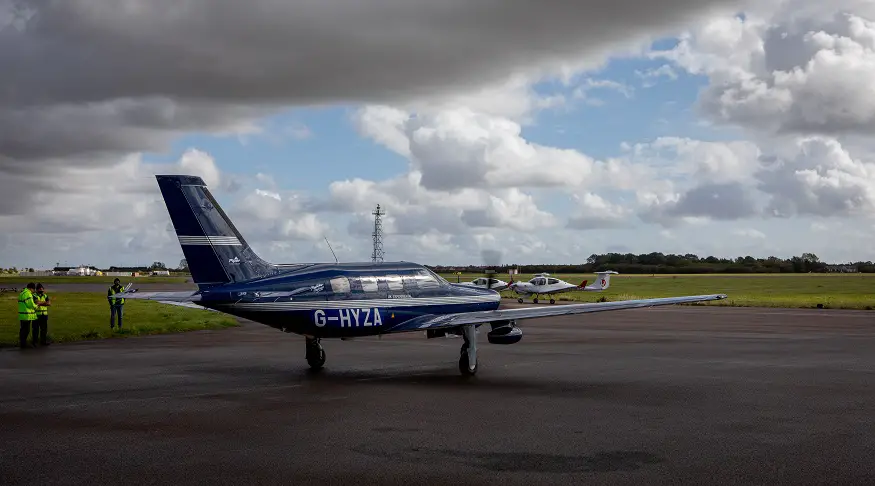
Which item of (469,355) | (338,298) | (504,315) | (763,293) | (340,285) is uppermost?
(340,285)

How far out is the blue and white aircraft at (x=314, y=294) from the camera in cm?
1792

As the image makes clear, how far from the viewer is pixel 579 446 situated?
10.5 meters

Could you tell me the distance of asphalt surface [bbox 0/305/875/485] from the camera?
9.27m

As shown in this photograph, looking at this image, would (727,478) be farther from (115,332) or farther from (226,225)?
(115,332)

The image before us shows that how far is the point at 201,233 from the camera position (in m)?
18.9

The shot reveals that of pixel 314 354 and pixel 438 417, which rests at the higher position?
pixel 314 354

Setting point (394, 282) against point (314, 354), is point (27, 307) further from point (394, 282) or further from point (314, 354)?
point (394, 282)

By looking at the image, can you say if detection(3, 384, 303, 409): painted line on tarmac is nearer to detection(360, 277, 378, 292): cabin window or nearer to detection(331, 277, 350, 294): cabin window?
detection(331, 277, 350, 294): cabin window

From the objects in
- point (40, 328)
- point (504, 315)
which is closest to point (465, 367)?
point (504, 315)

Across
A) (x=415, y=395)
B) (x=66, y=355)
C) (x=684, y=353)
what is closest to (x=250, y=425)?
(x=415, y=395)

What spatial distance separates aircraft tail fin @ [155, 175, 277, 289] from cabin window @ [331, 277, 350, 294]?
2.37 m

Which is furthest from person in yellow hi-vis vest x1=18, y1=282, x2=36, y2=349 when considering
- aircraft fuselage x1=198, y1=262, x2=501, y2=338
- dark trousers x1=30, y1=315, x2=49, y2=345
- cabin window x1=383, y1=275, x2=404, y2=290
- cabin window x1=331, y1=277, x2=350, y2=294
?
cabin window x1=383, y1=275, x2=404, y2=290

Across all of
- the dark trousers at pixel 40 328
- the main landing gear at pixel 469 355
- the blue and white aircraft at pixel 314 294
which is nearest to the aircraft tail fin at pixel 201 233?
the blue and white aircraft at pixel 314 294

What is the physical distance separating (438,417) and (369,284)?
6624 millimetres
